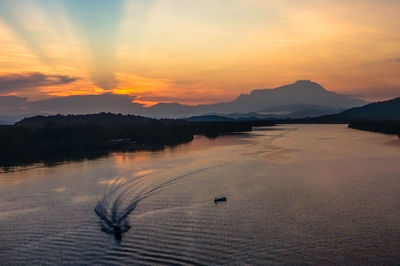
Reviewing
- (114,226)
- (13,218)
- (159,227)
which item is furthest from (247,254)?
(13,218)

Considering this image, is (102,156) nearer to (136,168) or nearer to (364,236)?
(136,168)

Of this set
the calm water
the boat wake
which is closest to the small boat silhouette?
the calm water

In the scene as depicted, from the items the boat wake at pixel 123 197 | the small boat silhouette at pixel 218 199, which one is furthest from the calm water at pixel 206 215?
the small boat silhouette at pixel 218 199

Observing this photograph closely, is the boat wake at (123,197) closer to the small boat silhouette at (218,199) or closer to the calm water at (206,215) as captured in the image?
the calm water at (206,215)

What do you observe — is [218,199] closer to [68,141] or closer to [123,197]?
[123,197]

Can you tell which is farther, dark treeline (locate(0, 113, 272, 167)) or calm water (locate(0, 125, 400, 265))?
dark treeline (locate(0, 113, 272, 167))

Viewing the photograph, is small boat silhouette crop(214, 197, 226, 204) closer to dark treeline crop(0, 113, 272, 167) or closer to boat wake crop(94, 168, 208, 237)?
boat wake crop(94, 168, 208, 237)

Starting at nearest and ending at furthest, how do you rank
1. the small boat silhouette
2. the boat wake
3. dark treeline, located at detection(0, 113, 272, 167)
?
the boat wake, the small boat silhouette, dark treeline, located at detection(0, 113, 272, 167)
